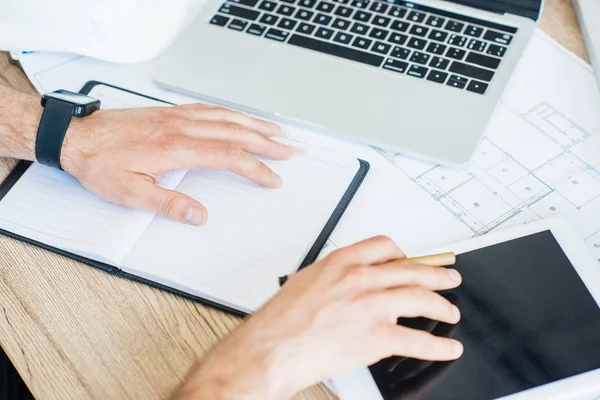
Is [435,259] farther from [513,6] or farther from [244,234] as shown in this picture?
[513,6]

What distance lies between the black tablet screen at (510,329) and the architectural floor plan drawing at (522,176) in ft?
0.21

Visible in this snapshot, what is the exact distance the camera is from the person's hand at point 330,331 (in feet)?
1.93

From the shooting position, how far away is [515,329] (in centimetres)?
63

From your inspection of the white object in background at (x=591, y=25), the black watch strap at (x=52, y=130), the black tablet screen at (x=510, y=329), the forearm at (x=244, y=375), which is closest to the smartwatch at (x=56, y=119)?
the black watch strap at (x=52, y=130)

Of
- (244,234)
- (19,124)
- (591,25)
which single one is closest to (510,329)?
(244,234)

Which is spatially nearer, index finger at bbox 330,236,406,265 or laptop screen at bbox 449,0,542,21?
index finger at bbox 330,236,406,265

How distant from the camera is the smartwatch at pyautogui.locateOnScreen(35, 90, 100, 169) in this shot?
2.59ft

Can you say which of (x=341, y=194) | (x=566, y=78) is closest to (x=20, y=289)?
(x=341, y=194)

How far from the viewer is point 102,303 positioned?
0.69 meters

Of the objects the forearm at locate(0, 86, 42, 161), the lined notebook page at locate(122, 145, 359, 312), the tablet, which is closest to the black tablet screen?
the tablet

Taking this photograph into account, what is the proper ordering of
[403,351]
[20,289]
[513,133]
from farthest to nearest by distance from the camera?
[513,133]
[20,289]
[403,351]

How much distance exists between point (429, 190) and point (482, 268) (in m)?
0.13

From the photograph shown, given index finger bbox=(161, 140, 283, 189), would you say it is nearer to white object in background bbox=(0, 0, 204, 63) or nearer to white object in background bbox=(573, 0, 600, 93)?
white object in background bbox=(0, 0, 204, 63)

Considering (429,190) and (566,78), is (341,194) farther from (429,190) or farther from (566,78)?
(566,78)
